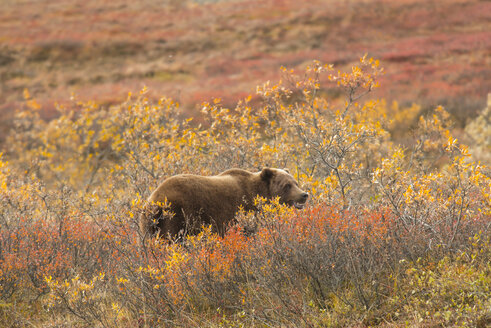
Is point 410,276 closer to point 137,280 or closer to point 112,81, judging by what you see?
point 137,280

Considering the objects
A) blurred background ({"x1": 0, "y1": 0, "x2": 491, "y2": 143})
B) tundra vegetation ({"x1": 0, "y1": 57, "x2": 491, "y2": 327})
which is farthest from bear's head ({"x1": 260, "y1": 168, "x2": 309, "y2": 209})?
blurred background ({"x1": 0, "y1": 0, "x2": 491, "y2": 143})

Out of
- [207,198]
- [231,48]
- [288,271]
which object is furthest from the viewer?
[231,48]

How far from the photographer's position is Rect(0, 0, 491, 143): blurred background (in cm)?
3369

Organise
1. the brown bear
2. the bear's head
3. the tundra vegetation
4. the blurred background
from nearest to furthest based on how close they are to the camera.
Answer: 1. the tundra vegetation
2. the brown bear
3. the bear's head
4. the blurred background

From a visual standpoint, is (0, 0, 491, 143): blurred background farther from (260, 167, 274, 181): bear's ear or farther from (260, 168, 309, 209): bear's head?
(260, 167, 274, 181): bear's ear

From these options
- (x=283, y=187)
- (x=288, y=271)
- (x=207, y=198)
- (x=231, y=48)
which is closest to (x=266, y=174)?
(x=283, y=187)

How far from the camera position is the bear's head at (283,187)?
316 inches

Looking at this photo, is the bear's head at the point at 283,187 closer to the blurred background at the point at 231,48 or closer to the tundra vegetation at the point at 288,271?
the tundra vegetation at the point at 288,271

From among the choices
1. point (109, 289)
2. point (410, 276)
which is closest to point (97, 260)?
point (109, 289)

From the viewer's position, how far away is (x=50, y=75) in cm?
4288

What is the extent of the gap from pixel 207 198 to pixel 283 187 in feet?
5.13

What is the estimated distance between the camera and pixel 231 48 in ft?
159

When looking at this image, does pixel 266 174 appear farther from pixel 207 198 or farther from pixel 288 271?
pixel 288 271

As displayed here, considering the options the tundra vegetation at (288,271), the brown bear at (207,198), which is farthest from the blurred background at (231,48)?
the tundra vegetation at (288,271)
